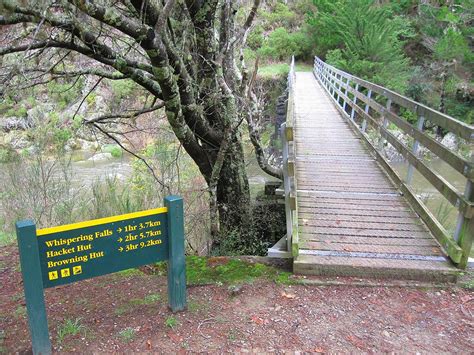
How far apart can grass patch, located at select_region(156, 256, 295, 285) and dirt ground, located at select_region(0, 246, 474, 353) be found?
9 cm

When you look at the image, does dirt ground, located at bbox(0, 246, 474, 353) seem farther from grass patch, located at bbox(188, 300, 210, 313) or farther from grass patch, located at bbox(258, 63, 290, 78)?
grass patch, located at bbox(258, 63, 290, 78)

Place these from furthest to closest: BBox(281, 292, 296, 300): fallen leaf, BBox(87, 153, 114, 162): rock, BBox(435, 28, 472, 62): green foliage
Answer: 1. BBox(435, 28, 472, 62): green foliage
2. BBox(87, 153, 114, 162): rock
3. BBox(281, 292, 296, 300): fallen leaf

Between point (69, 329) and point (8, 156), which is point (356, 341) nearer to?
point (69, 329)

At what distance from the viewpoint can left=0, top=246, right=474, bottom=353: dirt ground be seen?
2.92 metres

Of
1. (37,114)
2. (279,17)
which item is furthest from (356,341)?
(279,17)

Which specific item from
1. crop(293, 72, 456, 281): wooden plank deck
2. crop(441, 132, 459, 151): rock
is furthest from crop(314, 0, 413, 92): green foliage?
crop(293, 72, 456, 281): wooden plank deck

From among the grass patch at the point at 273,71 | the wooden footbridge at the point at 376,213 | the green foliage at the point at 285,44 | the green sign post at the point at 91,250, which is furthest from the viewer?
the green foliage at the point at 285,44

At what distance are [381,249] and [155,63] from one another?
307cm

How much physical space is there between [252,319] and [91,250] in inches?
56.3

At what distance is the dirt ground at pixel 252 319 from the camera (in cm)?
292

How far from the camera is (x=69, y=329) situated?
300 cm

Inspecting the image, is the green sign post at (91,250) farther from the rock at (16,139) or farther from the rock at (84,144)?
the rock at (84,144)

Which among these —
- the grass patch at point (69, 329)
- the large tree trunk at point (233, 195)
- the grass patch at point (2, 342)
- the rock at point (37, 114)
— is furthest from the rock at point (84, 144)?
the grass patch at point (69, 329)

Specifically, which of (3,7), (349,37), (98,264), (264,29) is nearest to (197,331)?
(98,264)
